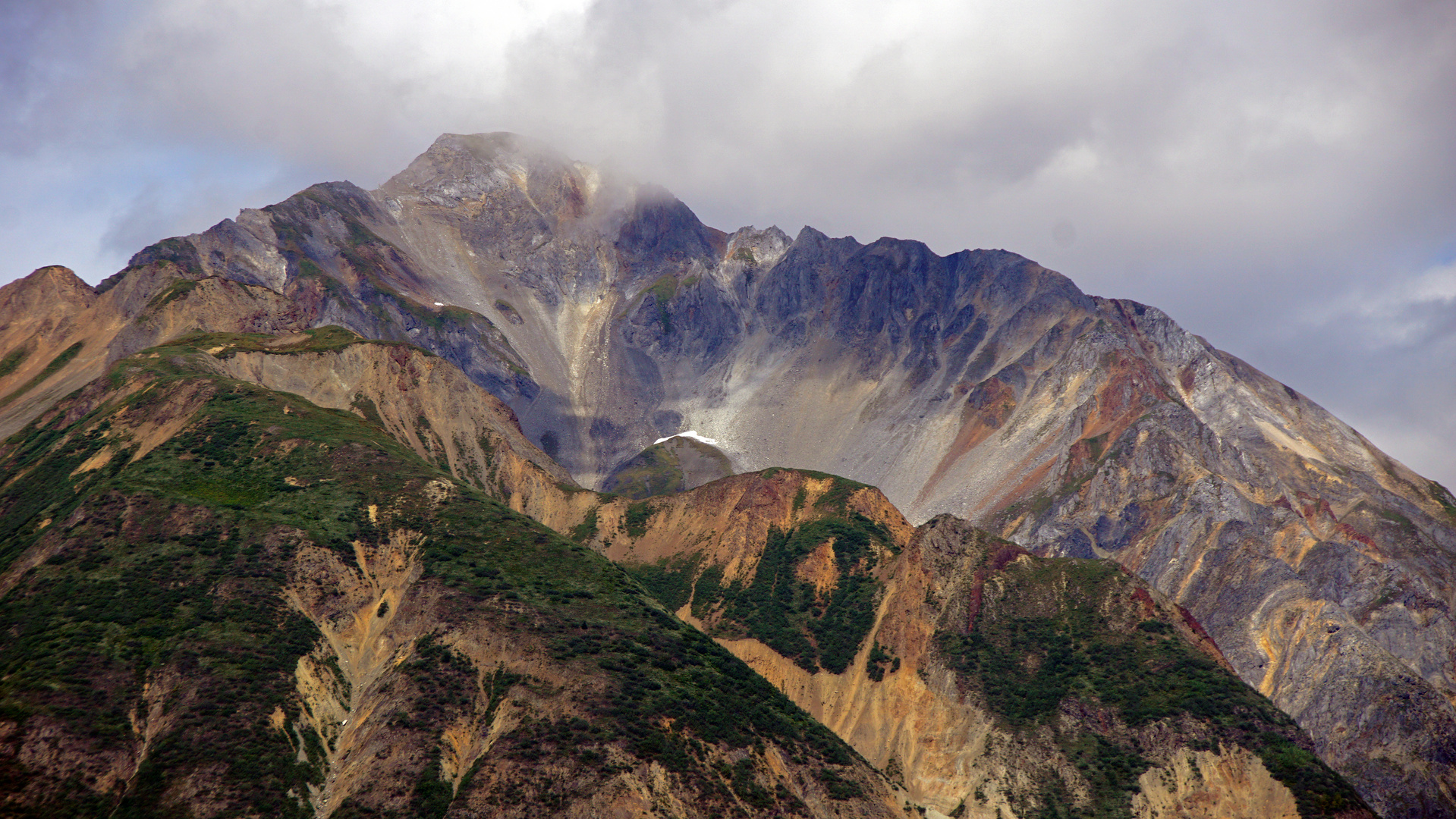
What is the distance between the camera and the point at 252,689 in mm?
72312

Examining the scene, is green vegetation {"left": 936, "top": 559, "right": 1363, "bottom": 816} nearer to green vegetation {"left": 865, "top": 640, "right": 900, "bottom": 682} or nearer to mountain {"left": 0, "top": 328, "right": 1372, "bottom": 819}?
mountain {"left": 0, "top": 328, "right": 1372, "bottom": 819}

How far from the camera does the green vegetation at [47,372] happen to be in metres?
159

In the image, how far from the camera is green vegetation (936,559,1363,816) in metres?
96.6

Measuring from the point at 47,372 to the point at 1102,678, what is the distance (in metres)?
176

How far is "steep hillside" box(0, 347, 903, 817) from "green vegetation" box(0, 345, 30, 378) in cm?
7776

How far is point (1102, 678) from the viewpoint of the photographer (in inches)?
4286

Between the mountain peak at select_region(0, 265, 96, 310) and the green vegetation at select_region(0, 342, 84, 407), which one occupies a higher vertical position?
the mountain peak at select_region(0, 265, 96, 310)

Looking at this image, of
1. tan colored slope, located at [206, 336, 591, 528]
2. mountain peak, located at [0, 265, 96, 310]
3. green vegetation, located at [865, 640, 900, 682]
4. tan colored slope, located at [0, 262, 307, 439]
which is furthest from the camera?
mountain peak, located at [0, 265, 96, 310]

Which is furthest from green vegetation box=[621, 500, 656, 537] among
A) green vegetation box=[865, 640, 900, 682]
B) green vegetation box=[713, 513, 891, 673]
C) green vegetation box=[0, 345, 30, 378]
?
green vegetation box=[0, 345, 30, 378]

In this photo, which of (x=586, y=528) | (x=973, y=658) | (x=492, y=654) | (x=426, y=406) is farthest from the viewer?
(x=426, y=406)

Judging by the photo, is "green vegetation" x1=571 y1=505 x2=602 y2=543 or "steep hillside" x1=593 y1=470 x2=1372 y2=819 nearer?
"steep hillside" x1=593 y1=470 x2=1372 y2=819

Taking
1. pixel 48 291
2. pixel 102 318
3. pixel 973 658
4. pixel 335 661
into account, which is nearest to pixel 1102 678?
pixel 973 658

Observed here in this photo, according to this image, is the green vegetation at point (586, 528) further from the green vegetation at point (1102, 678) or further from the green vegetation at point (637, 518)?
the green vegetation at point (1102, 678)

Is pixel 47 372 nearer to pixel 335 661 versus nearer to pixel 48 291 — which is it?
pixel 48 291
